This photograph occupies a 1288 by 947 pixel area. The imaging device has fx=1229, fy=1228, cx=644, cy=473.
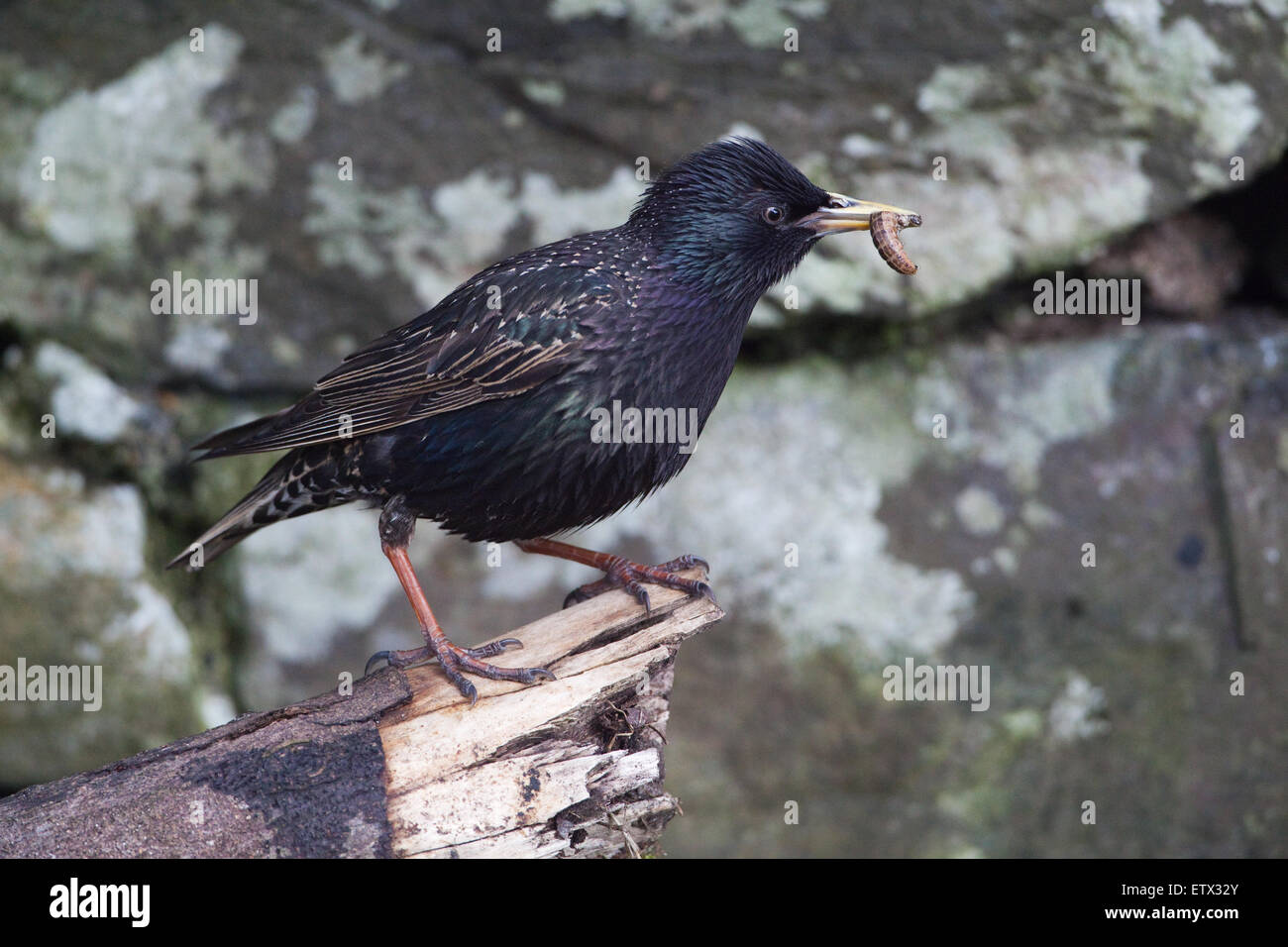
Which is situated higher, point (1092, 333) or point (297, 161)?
point (297, 161)

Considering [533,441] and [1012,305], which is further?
[1012,305]

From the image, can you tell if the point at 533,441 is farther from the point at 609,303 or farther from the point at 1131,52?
the point at 1131,52

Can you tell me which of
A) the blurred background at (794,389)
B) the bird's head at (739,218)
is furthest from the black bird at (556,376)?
the blurred background at (794,389)

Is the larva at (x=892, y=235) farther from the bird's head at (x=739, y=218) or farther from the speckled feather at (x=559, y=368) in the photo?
the speckled feather at (x=559, y=368)

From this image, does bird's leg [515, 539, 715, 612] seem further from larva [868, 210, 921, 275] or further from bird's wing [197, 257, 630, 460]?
larva [868, 210, 921, 275]

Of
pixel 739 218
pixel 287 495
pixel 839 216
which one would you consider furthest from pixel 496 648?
pixel 839 216

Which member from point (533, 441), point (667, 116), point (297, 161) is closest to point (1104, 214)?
point (667, 116)

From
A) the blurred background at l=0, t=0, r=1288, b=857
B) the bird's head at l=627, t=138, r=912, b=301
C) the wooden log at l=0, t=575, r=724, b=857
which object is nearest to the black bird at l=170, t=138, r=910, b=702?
the bird's head at l=627, t=138, r=912, b=301
